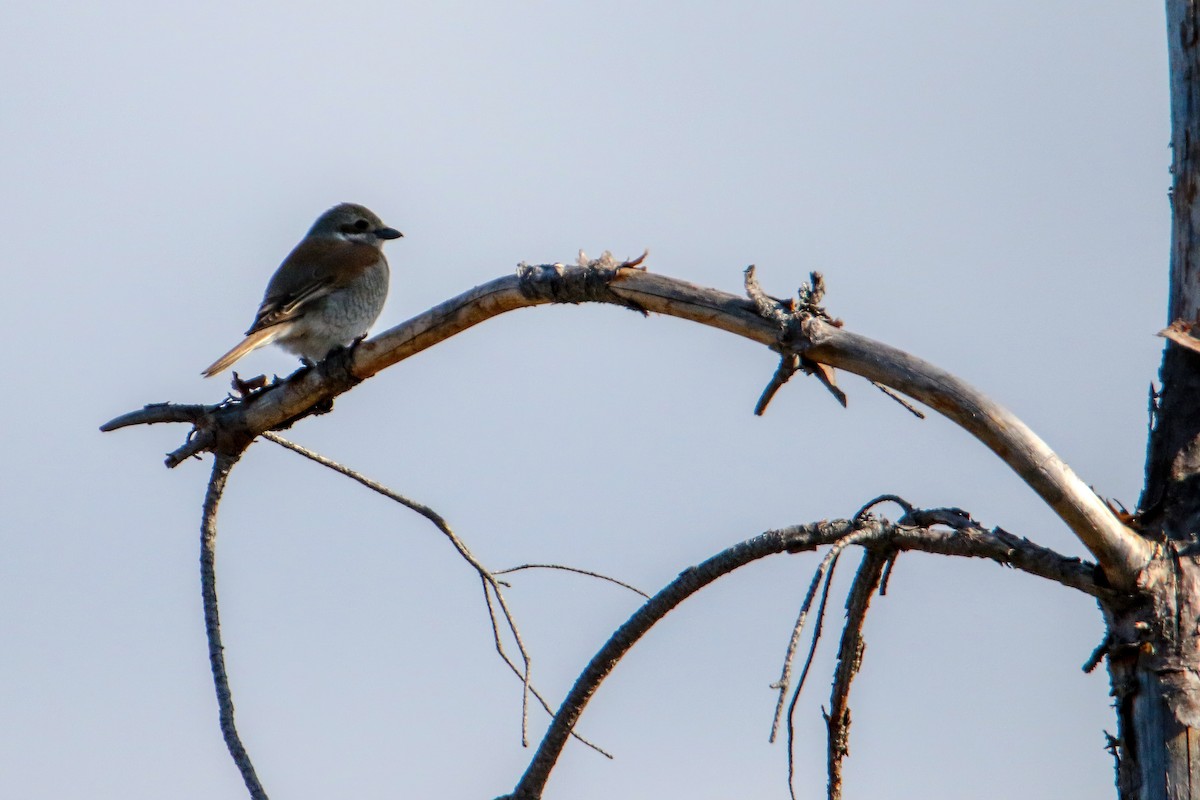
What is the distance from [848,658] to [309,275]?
17.6ft

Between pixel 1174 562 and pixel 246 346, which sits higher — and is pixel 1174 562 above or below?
below

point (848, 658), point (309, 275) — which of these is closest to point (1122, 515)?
point (848, 658)

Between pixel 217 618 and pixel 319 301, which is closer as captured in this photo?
pixel 217 618

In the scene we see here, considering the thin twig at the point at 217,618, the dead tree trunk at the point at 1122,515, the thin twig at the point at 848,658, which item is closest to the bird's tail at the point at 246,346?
the thin twig at the point at 217,618

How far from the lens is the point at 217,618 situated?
429 cm

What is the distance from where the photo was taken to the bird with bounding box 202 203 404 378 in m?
7.45

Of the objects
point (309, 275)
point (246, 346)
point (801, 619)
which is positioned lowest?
point (801, 619)

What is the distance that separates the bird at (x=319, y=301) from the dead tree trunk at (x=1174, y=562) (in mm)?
4379

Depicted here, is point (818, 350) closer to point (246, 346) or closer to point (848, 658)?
point (848, 658)

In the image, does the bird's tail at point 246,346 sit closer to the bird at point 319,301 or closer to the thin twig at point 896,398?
the bird at point 319,301

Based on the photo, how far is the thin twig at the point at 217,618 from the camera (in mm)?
3900

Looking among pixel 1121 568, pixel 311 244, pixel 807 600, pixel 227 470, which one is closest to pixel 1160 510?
pixel 1121 568

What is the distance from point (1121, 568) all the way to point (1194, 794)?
56 centimetres

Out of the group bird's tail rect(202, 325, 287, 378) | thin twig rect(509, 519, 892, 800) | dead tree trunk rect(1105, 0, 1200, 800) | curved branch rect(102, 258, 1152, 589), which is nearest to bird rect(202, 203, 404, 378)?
bird's tail rect(202, 325, 287, 378)
